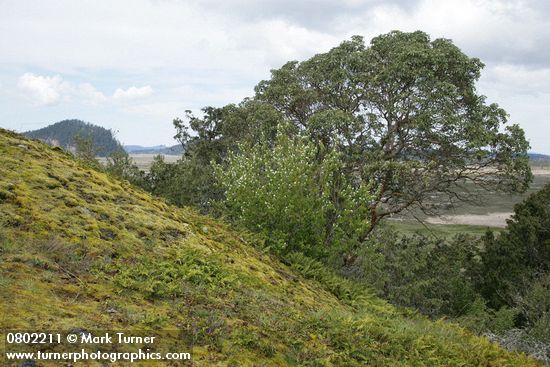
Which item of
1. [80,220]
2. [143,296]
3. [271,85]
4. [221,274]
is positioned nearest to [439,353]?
[221,274]

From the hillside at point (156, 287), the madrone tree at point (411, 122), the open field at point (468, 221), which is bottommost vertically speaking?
the open field at point (468, 221)

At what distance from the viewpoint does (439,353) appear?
303 inches

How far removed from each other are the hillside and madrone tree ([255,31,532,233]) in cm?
1477

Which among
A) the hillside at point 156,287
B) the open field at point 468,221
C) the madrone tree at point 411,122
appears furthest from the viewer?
the open field at point 468,221

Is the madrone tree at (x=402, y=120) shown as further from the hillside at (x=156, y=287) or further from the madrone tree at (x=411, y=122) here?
the hillside at (x=156, y=287)

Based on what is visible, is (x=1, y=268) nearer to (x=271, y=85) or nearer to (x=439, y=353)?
(x=439, y=353)

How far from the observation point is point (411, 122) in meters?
24.2

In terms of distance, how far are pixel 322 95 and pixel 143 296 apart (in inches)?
896

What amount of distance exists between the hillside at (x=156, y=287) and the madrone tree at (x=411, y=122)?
14.8m

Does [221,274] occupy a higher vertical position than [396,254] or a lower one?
higher

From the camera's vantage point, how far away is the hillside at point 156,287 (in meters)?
5.52

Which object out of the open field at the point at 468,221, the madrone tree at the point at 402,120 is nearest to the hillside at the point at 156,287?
the madrone tree at the point at 402,120

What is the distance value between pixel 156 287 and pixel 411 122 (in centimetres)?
2040

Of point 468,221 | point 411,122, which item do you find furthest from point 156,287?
point 468,221
